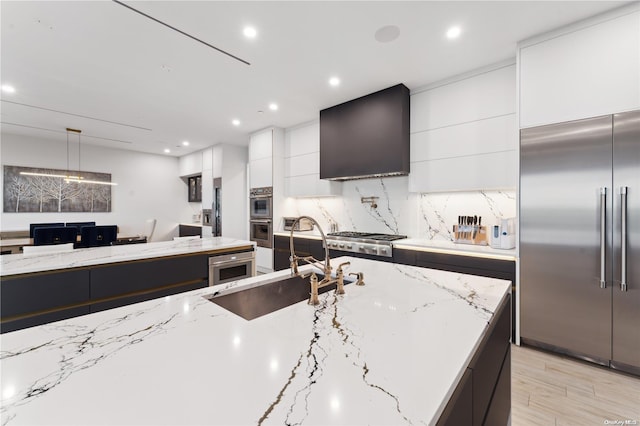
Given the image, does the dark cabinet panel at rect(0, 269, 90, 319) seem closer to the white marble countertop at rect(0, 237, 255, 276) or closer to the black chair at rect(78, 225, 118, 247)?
the white marble countertop at rect(0, 237, 255, 276)

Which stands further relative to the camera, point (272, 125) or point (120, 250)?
point (272, 125)

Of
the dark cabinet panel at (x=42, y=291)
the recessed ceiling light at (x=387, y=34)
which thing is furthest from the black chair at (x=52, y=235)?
the recessed ceiling light at (x=387, y=34)

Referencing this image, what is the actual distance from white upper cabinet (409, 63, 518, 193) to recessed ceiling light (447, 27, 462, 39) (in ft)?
2.39

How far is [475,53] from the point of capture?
2.57m

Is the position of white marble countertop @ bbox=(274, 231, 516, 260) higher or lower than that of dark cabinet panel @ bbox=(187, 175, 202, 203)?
lower

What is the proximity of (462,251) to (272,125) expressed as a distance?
12.0 feet

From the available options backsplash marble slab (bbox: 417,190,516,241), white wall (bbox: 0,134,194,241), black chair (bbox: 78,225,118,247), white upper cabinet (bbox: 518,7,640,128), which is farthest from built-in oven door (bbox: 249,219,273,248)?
white upper cabinet (bbox: 518,7,640,128)

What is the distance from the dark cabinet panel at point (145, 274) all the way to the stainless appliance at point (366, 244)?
1.75 metres

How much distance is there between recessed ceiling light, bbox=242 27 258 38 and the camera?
2.24 metres

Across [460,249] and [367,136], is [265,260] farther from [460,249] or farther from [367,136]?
[460,249]

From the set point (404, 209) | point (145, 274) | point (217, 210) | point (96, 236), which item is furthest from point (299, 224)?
point (96, 236)

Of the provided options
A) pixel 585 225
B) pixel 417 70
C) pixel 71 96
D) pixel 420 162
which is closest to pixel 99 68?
pixel 71 96

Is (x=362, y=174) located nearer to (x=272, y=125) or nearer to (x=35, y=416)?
(x=272, y=125)

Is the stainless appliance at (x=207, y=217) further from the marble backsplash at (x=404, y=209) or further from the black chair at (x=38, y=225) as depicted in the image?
the black chair at (x=38, y=225)
